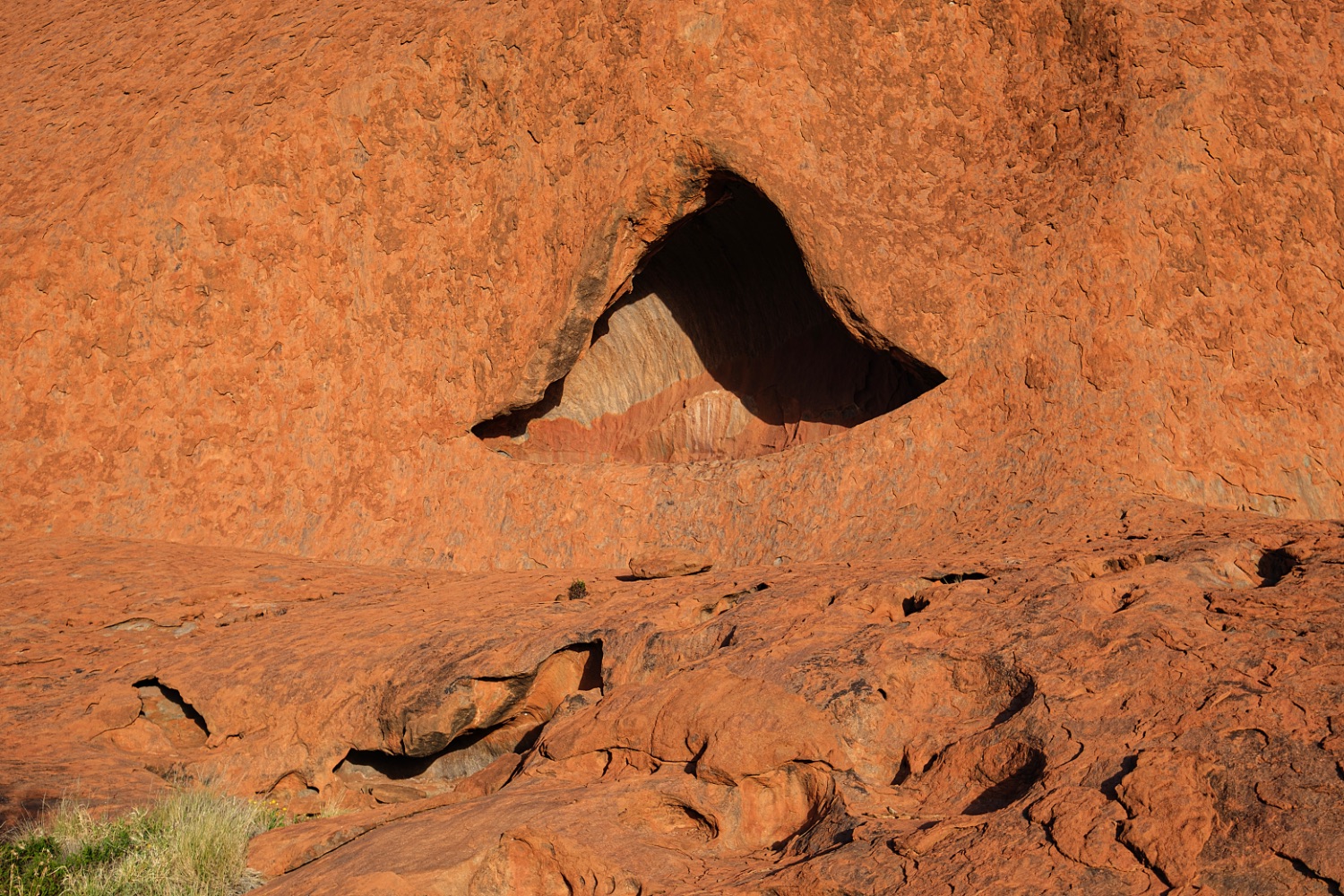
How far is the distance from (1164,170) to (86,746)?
961cm

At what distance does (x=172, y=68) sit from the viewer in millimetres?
13094

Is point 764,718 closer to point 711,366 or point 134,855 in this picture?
point 134,855

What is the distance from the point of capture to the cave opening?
12320 mm

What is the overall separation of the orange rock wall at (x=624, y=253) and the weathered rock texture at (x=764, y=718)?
5.01 ft

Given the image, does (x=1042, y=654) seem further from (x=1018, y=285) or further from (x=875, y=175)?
(x=875, y=175)

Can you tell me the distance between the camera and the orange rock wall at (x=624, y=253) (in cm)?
931

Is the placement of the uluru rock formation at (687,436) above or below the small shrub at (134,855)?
above

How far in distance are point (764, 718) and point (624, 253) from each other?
7.17 m

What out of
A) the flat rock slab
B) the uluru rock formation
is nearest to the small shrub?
the uluru rock formation

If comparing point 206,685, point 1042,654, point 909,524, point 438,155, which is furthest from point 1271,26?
point 206,685

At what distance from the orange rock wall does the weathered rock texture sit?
1528 millimetres

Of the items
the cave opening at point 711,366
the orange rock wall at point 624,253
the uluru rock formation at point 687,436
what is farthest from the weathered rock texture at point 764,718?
the cave opening at point 711,366

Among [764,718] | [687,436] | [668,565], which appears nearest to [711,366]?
[687,436]

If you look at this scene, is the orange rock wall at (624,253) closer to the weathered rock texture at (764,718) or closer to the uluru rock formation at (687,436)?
the uluru rock formation at (687,436)
